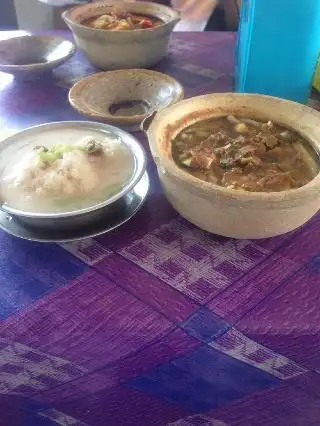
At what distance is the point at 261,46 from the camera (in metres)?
1.23

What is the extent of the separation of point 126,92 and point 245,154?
0.58 meters

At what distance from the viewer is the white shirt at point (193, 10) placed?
9.27ft

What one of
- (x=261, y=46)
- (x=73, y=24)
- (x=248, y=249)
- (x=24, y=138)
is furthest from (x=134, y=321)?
(x=73, y=24)

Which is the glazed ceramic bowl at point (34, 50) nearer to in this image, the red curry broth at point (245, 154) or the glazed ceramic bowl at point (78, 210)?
the glazed ceramic bowl at point (78, 210)

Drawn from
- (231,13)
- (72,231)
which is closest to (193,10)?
(231,13)

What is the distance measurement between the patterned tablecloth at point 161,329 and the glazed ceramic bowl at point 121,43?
0.76 meters

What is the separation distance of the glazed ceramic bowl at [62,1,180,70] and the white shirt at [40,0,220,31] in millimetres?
1282

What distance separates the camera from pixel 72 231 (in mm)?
887

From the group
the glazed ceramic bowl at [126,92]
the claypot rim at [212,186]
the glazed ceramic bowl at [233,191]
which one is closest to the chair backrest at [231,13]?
the glazed ceramic bowl at [126,92]

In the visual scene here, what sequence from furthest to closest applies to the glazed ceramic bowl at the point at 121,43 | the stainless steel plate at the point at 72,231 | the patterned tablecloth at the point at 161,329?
the glazed ceramic bowl at the point at 121,43
the stainless steel plate at the point at 72,231
the patterned tablecloth at the point at 161,329

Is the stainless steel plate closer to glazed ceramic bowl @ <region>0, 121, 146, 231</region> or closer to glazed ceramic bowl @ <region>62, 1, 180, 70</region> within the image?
glazed ceramic bowl @ <region>0, 121, 146, 231</region>

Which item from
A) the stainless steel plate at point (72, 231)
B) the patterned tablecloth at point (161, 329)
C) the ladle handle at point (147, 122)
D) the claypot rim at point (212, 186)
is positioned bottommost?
the patterned tablecloth at point (161, 329)

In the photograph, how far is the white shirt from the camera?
9.27 feet

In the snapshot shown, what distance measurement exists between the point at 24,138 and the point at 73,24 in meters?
0.62
